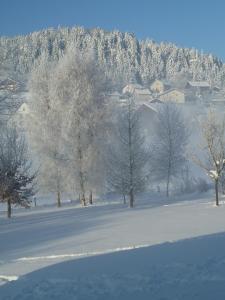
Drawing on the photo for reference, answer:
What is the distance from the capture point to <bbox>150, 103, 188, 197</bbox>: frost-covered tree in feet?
131

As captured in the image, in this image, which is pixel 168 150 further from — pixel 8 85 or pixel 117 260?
pixel 117 260

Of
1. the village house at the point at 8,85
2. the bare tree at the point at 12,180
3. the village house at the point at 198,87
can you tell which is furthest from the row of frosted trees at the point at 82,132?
the village house at the point at 198,87

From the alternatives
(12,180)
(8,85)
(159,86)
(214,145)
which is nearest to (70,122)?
(12,180)

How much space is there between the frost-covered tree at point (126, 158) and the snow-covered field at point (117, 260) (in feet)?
30.0

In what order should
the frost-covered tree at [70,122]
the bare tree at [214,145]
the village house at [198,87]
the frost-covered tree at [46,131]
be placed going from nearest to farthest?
the bare tree at [214,145], the frost-covered tree at [70,122], the frost-covered tree at [46,131], the village house at [198,87]

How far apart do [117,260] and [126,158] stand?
17774 millimetres

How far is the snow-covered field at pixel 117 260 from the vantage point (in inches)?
329

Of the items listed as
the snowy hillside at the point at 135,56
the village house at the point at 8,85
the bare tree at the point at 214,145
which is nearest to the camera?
the village house at the point at 8,85

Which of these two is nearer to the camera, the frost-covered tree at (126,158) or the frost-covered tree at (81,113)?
the frost-covered tree at (81,113)

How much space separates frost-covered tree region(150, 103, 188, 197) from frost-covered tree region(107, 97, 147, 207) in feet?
33.0

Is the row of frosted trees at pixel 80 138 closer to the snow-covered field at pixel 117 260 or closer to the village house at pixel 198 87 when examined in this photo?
the snow-covered field at pixel 117 260

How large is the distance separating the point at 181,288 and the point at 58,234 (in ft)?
29.9

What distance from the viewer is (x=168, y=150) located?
40406 mm

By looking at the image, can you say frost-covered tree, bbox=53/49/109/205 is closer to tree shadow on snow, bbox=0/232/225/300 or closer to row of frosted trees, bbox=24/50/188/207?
row of frosted trees, bbox=24/50/188/207
